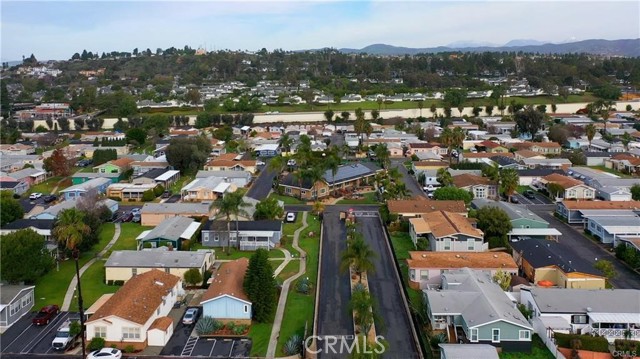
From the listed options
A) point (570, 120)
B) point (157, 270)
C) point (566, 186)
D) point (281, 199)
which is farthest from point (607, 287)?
point (570, 120)

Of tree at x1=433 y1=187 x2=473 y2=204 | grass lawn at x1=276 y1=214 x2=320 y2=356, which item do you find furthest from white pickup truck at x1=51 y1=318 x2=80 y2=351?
tree at x1=433 y1=187 x2=473 y2=204

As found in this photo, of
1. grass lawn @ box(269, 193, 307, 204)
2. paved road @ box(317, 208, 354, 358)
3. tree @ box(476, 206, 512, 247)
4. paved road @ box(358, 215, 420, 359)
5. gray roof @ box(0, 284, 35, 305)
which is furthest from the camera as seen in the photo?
grass lawn @ box(269, 193, 307, 204)

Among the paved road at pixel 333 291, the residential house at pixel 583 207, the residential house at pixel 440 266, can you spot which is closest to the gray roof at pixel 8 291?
the paved road at pixel 333 291

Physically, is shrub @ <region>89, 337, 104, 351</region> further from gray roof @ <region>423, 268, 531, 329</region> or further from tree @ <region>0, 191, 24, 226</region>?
tree @ <region>0, 191, 24, 226</region>

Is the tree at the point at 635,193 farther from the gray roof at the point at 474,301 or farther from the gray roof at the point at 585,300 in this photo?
the gray roof at the point at 474,301

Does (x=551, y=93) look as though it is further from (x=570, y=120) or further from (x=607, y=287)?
(x=607, y=287)

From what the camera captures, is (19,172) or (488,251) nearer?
(488,251)

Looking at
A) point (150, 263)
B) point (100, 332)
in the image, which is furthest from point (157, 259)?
point (100, 332)
